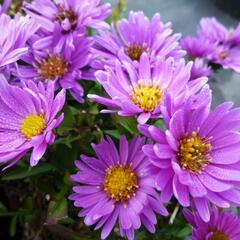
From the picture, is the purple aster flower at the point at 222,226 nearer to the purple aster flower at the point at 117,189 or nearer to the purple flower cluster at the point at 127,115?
the purple flower cluster at the point at 127,115

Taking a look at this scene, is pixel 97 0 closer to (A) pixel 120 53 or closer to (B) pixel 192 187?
(A) pixel 120 53

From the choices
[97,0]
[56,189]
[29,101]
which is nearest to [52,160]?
[56,189]

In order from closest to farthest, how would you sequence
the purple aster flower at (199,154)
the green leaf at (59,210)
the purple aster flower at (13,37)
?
1. the purple aster flower at (199,154)
2. the purple aster flower at (13,37)
3. the green leaf at (59,210)

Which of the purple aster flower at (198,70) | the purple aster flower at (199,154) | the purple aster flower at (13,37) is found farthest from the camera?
the purple aster flower at (198,70)

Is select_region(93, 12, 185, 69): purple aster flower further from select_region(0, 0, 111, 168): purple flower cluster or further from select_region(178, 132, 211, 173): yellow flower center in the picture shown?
select_region(178, 132, 211, 173): yellow flower center

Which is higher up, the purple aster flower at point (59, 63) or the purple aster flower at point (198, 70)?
the purple aster flower at point (198, 70)

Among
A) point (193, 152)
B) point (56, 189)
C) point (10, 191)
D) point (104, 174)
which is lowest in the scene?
point (10, 191)

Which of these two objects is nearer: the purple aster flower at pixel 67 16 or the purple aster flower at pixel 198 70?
the purple aster flower at pixel 67 16

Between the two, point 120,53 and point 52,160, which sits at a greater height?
point 120,53

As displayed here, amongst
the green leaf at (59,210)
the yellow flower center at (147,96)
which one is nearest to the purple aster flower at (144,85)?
the yellow flower center at (147,96)
